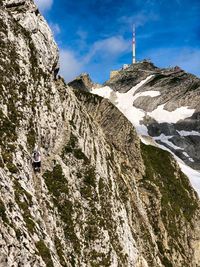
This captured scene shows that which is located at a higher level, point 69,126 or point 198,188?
point 198,188

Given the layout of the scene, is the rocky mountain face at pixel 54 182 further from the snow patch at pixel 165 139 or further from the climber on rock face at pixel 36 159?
the snow patch at pixel 165 139

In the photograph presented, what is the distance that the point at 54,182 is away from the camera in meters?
46.2

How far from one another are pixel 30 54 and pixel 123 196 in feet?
72.5

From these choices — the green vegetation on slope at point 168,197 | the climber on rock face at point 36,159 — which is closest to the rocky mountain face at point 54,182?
the green vegetation on slope at point 168,197

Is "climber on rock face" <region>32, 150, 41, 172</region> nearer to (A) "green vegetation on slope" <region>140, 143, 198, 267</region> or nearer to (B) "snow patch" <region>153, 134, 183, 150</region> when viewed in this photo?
(A) "green vegetation on slope" <region>140, 143, 198, 267</region>

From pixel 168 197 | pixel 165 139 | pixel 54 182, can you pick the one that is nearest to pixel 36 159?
pixel 54 182

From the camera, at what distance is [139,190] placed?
79875mm

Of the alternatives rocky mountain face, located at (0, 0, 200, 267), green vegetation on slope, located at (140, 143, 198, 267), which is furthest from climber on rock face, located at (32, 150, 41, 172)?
green vegetation on slope, located at (140, 143, 198, 267)

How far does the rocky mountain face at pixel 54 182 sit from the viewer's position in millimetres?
33656

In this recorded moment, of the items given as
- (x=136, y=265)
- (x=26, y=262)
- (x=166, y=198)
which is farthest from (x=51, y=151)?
(x=166, y=198)

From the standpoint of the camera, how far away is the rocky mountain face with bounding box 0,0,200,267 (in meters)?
33.7

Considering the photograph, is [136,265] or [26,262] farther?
[136,265]

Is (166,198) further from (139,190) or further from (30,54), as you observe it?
(30,54)

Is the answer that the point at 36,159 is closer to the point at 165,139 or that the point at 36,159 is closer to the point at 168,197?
the point at 168,197
